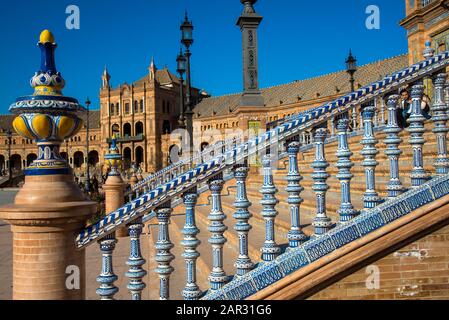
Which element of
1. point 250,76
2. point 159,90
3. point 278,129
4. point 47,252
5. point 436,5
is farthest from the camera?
point 159,90

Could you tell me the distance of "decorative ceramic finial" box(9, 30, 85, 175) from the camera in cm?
312

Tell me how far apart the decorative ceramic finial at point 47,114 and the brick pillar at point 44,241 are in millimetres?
160

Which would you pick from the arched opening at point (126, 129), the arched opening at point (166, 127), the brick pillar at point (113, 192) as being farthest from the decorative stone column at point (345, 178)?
the arched opening at point (126, 129)

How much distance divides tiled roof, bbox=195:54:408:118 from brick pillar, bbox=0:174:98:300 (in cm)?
4506

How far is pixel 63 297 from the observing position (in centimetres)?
308

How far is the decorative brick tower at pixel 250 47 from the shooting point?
10.4 m

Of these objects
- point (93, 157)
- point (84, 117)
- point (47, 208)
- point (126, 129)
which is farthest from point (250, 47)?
point (84, 117)

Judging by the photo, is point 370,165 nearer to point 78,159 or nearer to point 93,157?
point 93,157

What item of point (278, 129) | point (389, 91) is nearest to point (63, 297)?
point (278, 129)

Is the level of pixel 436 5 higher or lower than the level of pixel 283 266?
higher

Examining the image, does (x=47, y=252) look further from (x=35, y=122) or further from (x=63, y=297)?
(x=35, y=122)

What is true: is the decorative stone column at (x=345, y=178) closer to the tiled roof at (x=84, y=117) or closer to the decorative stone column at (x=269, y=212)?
the decorative stone column at (x=269, y=212)

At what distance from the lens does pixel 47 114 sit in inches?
124
